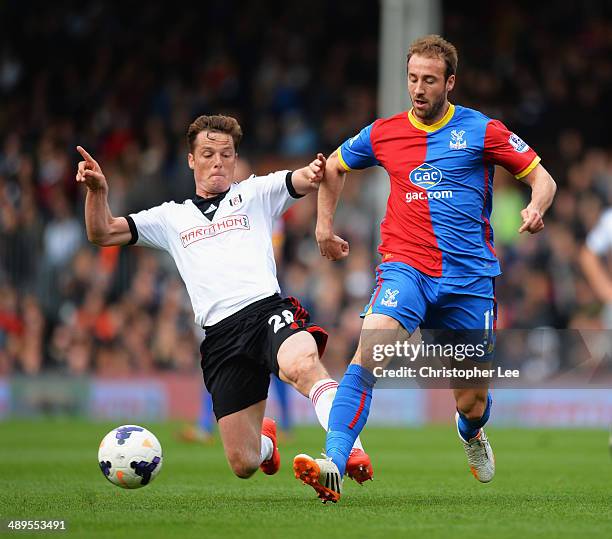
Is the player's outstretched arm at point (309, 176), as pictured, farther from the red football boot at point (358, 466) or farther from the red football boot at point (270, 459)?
the red football boot at point (358, 466)

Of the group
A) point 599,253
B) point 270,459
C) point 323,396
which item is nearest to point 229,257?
point 323,396

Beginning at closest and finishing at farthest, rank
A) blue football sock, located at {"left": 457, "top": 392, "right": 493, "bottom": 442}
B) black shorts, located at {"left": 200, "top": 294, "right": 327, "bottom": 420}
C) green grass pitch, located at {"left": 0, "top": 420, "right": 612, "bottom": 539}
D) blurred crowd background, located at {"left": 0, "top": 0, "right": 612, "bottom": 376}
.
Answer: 1. green grass pitch, located at {"left": 0, "top": 420, "right": 612, "bottom": 539}
2. black shorts, located at {"left": 200, "top": 294, "right": 327, "bottom": 420}
3. blue football sock, located at {"left": 457, "top": 392, "right": 493, "bottom": 442}
4. blurred crowd background, located at {"left": 0, "top": 0, "right": 612, "bottom": 376}

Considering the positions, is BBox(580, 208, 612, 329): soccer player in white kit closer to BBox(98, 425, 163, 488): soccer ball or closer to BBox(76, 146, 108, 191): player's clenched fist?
BBox(98, 425, 163, 488): soccer ball

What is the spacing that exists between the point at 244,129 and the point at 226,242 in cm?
1385

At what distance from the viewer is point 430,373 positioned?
1120 centimetres

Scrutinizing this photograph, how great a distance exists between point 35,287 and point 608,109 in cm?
925

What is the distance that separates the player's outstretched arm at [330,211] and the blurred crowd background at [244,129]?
28.7 feet

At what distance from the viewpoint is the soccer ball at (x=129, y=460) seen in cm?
751

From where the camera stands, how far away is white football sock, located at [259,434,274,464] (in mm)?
8019

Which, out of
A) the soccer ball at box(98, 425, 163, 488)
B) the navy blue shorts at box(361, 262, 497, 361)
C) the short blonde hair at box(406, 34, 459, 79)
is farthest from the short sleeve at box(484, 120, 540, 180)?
the soccer ball at box(98, 425, 163, 488)

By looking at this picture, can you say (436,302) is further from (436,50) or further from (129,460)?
A: (129,460)

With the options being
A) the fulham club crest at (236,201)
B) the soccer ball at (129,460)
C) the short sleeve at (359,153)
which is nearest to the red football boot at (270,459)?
the soccer ball at (129,460)

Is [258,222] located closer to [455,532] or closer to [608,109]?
[455,532]

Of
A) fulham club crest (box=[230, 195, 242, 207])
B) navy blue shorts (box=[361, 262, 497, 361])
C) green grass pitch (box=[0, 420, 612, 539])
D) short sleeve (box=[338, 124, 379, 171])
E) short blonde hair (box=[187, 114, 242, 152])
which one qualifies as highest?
short blonde hair (box=[187, 114, 242, 152])
